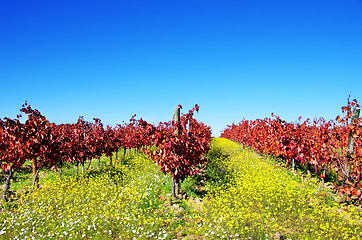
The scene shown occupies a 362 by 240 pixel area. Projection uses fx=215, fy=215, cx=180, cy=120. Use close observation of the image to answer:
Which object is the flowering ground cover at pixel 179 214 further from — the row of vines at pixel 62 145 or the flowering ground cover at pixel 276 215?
the row of vines at pixel 62 145

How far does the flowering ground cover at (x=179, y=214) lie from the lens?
6.03 metres

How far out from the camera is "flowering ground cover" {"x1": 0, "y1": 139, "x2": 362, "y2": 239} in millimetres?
6027

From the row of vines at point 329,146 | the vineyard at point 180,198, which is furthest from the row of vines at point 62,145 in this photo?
the row of vines at point 329,146

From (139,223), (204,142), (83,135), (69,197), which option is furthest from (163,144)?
(83,135)

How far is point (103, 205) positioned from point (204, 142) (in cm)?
469

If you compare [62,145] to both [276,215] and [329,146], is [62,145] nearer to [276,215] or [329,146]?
[276,215]

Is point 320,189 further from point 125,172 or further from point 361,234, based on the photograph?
point 125,172

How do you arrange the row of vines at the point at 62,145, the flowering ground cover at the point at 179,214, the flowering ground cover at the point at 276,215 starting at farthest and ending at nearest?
the row of vines at the point at 62,145 → the flowering ground cover at the point at 179,214 → the flowering ground cover at the point at 276,215

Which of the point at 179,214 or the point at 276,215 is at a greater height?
the point at 276,215

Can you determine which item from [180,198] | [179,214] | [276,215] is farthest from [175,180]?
[276,215]

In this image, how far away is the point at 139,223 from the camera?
20.2 feet

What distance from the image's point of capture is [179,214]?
7281 mm

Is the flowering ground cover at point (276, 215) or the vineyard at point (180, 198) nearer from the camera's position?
the flowering ground cover at point (276, 215)

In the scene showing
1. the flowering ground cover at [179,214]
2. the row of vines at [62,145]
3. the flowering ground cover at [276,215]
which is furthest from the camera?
the row of vines at [62,145]
